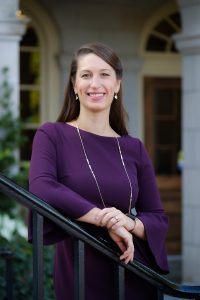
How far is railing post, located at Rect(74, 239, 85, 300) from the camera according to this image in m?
2.61

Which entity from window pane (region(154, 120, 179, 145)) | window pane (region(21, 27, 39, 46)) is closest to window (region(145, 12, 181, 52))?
window pane (region(154, 120, 179, 145))

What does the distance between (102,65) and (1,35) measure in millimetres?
4400

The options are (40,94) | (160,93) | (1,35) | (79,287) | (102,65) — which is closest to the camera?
(79,287)

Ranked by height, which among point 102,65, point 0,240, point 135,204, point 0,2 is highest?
point 0,2

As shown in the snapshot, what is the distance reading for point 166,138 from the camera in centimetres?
1024

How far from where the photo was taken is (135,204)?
2973mm

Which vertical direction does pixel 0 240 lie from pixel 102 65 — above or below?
below

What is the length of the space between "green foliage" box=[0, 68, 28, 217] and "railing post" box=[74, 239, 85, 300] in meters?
4.43

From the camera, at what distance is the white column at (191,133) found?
7785 millimetres

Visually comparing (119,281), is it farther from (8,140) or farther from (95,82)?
(8,140)

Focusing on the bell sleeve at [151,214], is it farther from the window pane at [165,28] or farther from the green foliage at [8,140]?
the window pane at [165,28]

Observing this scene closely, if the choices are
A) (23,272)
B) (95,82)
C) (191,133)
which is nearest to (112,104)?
(95,82)

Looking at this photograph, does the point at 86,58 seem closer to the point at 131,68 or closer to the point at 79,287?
the point at 79,287

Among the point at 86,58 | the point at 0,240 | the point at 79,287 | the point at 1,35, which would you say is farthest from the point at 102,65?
the point at 1,35
